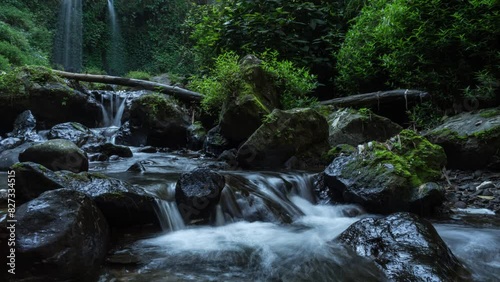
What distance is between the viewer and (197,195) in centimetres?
391

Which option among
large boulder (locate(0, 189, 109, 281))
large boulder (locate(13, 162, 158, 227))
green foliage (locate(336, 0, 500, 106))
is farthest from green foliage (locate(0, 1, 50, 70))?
green foliage (locate(336, 0, 500, 106))

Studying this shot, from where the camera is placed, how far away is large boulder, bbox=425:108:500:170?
503cm

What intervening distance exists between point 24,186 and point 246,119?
4.17m

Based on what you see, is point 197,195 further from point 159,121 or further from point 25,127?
point 25,127

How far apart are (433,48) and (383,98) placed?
136 centimetres

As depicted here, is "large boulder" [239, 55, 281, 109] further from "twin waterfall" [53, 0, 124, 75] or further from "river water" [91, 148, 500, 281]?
"twin waterfall" [53, 0, 124, 75]

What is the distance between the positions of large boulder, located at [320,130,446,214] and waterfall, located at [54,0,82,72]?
765 inches

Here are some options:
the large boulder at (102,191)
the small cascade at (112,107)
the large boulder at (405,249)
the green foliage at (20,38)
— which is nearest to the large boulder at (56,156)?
the large boulder at (102,191)

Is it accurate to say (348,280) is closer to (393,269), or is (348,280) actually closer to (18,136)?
(393,269)

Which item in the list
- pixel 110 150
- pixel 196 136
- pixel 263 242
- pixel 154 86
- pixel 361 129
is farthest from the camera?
pixel 154 86

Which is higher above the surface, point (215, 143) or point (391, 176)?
point (215, 143)

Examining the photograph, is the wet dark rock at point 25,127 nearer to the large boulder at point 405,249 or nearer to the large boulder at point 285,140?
the large boulder at point 285,140

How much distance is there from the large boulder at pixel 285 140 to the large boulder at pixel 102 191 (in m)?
2.65

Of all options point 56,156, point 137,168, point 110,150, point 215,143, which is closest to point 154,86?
point 110,150
